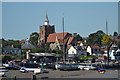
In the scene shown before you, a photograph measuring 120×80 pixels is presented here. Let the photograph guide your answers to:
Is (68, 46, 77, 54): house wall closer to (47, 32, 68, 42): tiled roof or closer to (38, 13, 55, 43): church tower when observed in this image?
(47, 32, 68, 42): tiled roof

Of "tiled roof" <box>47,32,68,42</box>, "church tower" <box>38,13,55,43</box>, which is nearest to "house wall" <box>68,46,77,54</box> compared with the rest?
"tiled roof" <box>47,32,68,42</box>

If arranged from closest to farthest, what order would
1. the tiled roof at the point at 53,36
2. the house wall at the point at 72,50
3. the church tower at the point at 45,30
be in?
the house wall at the point at 72,50
the tiled roof at the point at 53,36
the church tower at the point at 45,30

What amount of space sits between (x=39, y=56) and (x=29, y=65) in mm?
13018

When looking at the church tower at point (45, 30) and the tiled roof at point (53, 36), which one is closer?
the tiled roof at point (53, 36)

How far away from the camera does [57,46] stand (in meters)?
77.5

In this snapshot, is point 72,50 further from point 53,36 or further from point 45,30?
point 45,30

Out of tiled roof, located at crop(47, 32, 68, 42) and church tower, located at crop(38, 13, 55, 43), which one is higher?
church tower, located at crop(38, 13, 55, 43)

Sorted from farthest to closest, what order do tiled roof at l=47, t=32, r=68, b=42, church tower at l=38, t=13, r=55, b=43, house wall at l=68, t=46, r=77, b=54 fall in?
church tower at l=38, t=13, r=55, b=43, tiled roof at l=47, t=32, r=68, b=42, house wall at l=68, t=46, r=77, b=54

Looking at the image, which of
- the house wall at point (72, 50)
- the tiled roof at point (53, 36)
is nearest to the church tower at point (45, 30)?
the tiled roof at point (53, 36)

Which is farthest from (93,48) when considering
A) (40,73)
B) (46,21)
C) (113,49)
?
(40,73)

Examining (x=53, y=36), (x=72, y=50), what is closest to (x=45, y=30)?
(x=53, y=36)

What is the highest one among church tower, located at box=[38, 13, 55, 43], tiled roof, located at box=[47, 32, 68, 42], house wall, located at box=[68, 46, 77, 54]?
church tower, located at box=[38, 13, 55, 43]

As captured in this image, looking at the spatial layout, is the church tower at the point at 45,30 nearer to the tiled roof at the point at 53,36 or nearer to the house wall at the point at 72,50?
the tiled roof at the point at 53,36

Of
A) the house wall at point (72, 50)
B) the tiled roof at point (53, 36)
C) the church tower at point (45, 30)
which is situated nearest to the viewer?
the house wall at point (72, 50)
